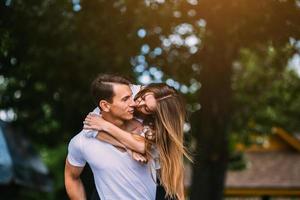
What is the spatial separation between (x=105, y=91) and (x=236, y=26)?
32.1ft

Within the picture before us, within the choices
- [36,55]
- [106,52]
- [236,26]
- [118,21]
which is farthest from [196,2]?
[36,55]

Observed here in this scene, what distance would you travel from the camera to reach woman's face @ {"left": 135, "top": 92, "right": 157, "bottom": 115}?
18.8 feet

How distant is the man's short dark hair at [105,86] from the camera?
5.73 meters

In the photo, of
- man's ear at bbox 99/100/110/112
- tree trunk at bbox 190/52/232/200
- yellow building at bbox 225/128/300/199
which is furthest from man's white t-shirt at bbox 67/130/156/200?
yellow building at bbox 225/128/300/199

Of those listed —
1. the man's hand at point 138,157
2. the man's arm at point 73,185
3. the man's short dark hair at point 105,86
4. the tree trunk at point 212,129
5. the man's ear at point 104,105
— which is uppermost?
the man's short dark hair at point 105,86

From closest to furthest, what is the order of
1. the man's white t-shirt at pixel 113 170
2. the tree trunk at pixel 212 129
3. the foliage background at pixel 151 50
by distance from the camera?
the man's white t-shirt at pixel 113 170, the foliage background at pixel 151 50, the tree trunk at pixel 212 129

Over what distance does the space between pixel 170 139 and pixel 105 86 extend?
0.57 meters

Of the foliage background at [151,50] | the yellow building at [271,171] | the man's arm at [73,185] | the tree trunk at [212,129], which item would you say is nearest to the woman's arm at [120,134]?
the man's arm at [73,185]

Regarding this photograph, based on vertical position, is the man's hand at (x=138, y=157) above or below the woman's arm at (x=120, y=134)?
below

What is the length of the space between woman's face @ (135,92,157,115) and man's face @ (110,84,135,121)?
5cm

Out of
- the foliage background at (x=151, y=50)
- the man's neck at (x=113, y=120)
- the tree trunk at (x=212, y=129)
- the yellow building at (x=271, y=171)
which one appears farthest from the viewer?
the yellow building at (x=271, y=171)

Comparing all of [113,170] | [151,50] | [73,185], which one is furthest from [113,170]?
[151,50]

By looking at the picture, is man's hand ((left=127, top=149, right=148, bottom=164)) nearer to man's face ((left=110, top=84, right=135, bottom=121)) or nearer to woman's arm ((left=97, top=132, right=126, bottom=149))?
woman's arm ((left=97, top=132, right=126, bottom=149))

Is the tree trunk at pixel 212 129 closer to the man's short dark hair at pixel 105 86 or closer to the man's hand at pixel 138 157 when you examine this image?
the man's short dark hair at pixel 105 86
